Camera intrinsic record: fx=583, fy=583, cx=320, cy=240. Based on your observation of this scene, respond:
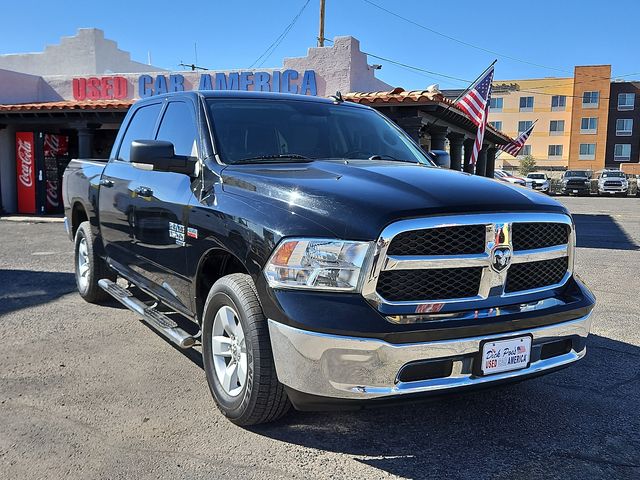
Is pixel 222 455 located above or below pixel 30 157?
below

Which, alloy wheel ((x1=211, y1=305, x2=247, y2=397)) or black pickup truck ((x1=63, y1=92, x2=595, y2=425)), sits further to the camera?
alloy wheel ((x1=211, y1=305, x2=247, y2=397))

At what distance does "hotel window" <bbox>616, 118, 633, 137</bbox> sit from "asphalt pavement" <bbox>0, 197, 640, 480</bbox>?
64.5 m

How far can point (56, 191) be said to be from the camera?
1753 cm

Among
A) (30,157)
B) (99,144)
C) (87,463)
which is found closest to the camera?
(87,463)

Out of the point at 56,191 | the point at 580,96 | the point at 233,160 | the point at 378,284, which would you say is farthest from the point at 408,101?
the point at 580,96

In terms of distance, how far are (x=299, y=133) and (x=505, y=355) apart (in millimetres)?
2149

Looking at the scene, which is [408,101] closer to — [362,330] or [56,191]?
[362,330]

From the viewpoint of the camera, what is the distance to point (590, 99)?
6016cm

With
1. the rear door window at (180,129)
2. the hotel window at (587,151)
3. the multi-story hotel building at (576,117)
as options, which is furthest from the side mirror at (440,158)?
the hotel window at (587,151)

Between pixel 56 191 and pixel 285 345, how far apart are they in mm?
16833

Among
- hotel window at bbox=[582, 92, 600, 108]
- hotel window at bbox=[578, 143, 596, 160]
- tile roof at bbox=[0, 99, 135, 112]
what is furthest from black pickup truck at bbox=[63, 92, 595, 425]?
hotel window at bbox=[578, 143, 596, 160]

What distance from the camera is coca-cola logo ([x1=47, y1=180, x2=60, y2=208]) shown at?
685 inches

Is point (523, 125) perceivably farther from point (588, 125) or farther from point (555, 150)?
point (588, 125)

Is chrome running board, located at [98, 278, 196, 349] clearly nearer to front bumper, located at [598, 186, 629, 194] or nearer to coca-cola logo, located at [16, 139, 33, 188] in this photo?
coca-cola logo, located at [16, 139, 33, 188]
